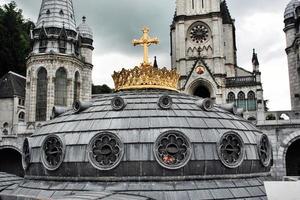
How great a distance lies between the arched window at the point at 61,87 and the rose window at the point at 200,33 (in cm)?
2486

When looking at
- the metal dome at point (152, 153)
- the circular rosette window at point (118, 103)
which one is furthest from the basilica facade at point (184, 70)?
the circular rosette window at point (118, 103)

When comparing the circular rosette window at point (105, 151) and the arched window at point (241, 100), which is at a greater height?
the arched window at point (241, 100)

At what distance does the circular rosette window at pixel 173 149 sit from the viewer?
384 inches

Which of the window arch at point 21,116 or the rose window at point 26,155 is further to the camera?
the window arch at point 21,116

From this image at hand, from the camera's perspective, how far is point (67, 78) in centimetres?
4484

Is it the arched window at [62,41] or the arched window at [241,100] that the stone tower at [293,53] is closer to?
Answer: the arched window at [241,100]

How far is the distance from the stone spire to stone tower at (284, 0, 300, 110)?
92.0 ft

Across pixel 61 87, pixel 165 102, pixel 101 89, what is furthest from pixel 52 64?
pixel 165 102

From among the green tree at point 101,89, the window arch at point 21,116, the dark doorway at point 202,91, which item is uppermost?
the green tree at point 101,89

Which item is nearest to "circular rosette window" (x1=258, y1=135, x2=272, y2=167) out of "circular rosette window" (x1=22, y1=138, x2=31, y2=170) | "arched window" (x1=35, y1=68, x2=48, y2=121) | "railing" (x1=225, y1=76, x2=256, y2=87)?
"circular rosette window" (x1=22, y1=138, x2=31, y2=170)

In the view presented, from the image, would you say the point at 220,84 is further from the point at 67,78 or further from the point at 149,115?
the point at 149,115

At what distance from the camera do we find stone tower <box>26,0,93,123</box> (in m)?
43.6

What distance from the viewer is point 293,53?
44000 mm

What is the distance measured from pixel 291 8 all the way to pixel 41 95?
3401 centimetres
